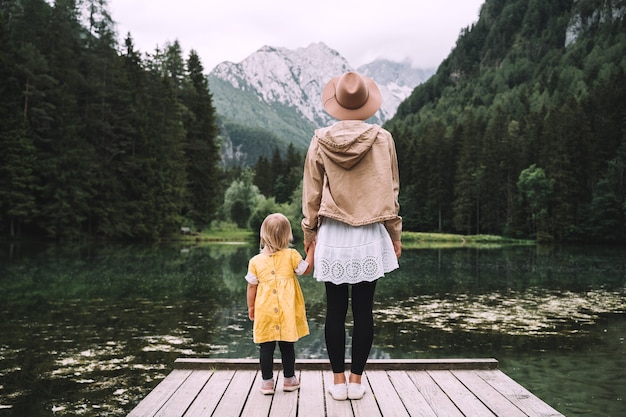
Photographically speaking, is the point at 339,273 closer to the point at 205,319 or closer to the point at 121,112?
the point at 205,319

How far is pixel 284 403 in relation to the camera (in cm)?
370

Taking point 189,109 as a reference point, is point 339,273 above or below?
below

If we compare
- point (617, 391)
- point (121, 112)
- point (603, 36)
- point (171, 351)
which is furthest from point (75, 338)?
point (603, 36)

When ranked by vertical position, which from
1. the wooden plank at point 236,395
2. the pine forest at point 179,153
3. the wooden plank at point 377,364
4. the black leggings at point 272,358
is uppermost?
the pine forest at point 179,153

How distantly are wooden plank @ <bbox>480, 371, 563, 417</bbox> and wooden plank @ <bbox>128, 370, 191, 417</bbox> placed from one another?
241 cm

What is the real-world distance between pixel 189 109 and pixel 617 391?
5034 cm

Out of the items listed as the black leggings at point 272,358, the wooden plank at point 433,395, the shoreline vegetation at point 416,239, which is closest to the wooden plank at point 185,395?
the black leggings at point 272,358

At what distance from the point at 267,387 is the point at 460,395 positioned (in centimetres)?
140

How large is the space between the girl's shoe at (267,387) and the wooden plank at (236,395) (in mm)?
126

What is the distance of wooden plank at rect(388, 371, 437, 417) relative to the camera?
3.50 metres

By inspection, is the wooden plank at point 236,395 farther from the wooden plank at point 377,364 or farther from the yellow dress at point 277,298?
the yellow dress at point 277,298

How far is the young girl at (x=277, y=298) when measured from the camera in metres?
3.97

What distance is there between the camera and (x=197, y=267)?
2177cm

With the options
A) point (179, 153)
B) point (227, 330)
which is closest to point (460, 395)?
point (227, 330)
